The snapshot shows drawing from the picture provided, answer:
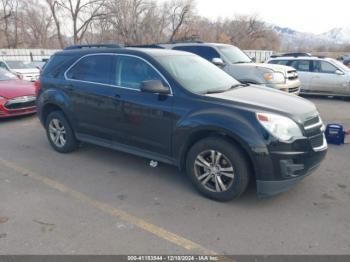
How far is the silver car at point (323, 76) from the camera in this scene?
10500mm

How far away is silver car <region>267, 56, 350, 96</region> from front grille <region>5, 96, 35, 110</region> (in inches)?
362

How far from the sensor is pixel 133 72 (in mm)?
4242

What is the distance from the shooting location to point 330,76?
421 inches

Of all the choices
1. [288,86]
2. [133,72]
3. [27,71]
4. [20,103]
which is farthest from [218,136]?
[27,71]

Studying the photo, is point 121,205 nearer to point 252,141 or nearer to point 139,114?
point 139,114

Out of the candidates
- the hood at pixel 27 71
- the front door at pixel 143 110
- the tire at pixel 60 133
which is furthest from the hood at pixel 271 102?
the hood at pixel 27 71

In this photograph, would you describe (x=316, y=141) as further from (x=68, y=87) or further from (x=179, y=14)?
(x=179, y=14)

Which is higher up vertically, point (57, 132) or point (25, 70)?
point (25, 70)

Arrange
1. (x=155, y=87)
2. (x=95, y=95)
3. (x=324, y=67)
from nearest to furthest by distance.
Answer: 1. (x=155, y=87)
2. (x=95, y=95)
3. (x=324, y=67)

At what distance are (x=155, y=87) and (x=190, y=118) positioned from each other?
592 millimetres

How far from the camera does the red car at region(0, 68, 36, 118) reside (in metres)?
7.52

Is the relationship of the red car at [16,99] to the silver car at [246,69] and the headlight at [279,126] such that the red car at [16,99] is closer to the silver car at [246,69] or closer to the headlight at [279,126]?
the silver car at [246,69]

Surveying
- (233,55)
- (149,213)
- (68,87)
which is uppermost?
(233,55)

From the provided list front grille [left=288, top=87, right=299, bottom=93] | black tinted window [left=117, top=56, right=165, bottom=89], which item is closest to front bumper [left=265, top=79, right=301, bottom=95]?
front grille [left=288, top=87, right=299, bottom=93]
